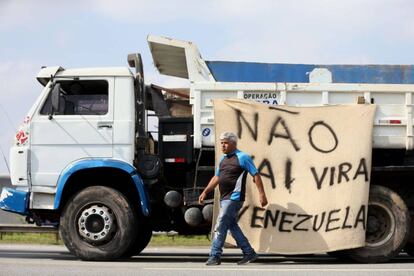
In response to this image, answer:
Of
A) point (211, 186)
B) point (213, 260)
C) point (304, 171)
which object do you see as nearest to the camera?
point (213, 260)

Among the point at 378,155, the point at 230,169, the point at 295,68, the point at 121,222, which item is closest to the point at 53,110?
the point at 121,222

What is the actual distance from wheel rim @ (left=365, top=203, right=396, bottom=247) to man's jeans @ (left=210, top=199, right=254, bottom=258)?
1.75m

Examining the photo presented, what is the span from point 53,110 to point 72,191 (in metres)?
1.18

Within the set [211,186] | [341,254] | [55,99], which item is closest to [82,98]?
[55,99]

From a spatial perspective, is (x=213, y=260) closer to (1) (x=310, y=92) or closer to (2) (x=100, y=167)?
(2) (x=100, y=167)

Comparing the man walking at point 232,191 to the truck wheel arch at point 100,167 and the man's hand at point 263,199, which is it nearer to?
the man's hand at point 263,199

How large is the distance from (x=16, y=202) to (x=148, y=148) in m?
2.01

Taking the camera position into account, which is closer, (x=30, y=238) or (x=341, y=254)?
(x=341, y=254)

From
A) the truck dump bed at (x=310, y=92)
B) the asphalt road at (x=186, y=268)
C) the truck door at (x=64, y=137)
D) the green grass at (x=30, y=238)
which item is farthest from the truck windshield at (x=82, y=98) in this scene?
the green grass at (x=30, y=238)

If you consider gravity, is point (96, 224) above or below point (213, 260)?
above

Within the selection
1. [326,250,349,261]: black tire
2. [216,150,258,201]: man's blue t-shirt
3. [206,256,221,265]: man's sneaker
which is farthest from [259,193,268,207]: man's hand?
[326,250,349,261]: black tire

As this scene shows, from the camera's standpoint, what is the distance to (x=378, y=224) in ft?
36.0

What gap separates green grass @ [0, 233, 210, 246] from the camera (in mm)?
18203

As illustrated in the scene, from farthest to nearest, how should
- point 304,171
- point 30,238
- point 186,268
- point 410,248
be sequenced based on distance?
point 30,238
point 410,248
point 304,171
point 186,268
